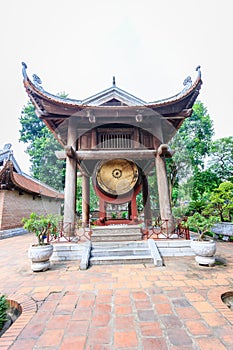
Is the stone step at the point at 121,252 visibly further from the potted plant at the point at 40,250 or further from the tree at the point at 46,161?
the tree at the point at 46,161

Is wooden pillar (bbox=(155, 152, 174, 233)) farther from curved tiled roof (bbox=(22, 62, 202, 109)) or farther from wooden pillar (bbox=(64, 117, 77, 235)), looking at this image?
wooden pillar (bbox=(64, 117, 77, 235))

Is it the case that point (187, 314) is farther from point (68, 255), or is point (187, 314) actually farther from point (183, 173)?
point (183, 173)

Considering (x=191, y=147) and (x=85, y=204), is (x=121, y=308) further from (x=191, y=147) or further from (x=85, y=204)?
(x=191, y=147)

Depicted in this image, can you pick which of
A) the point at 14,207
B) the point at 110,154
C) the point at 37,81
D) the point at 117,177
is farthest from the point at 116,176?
the point at 14,207

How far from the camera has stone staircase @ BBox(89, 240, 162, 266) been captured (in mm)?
4258

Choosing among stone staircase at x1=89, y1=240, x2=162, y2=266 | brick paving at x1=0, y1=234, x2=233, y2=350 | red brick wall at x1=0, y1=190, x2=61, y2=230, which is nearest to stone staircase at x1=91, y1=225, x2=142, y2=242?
stone staircase at x1=89, y1=240, x2=162, y2=266

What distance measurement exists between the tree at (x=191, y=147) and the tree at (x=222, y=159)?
2.36 feet

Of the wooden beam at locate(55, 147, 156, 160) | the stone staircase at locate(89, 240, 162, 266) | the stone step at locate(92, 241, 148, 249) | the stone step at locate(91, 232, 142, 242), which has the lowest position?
the stone staircase at locate(89, 240, 162, 266)

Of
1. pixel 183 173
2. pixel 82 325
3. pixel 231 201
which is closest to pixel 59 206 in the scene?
pixel 183 173

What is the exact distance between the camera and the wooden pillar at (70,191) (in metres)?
5.38

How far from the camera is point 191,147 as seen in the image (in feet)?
45.5

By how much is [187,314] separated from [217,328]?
1.15ft

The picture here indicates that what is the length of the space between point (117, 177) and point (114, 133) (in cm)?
173

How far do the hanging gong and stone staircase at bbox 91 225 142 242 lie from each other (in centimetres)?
161
